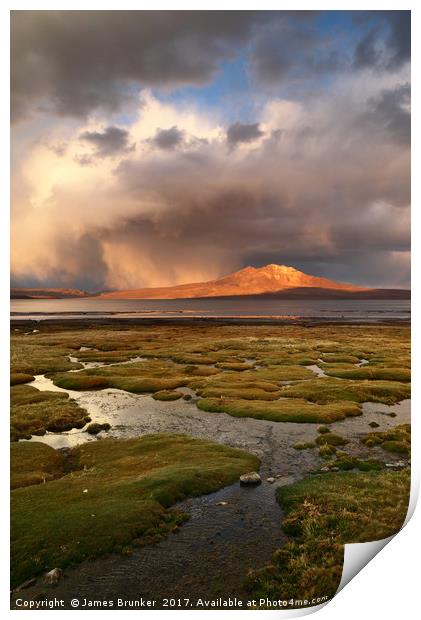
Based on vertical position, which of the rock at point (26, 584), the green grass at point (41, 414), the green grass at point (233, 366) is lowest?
the rock at point (26, 584)

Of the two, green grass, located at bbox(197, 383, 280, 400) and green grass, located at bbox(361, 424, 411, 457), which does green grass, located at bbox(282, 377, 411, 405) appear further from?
green grass, located at bbox(361, 424, 411, 457)

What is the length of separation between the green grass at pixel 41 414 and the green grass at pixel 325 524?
67.7 feet

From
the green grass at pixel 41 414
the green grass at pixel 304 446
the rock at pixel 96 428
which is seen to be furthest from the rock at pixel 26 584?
the green grass at pixel 304 446

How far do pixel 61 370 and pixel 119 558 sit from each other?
47583 millimetres

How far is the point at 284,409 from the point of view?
3675 centimetres

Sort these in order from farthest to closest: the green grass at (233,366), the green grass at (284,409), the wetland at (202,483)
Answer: the green grass at (233,366) < the green grass at (284,409) < the wetland at (202,483)

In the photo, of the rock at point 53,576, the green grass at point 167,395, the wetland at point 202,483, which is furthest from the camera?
the green grass at point 167,395

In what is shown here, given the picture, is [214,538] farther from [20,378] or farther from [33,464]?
[20,378]

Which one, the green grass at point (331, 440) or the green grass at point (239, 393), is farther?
the green grass at point (239, 393)

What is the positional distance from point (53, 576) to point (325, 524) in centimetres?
1235

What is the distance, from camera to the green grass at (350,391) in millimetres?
41812

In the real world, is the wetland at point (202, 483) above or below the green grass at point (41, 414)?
below

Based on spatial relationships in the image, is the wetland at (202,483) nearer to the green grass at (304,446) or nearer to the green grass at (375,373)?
the green grass at (304,446)
